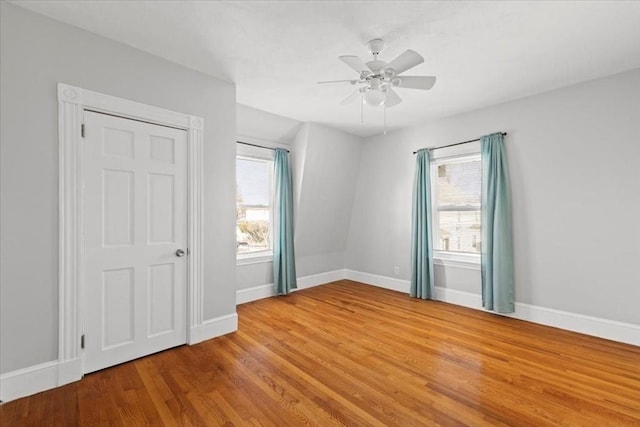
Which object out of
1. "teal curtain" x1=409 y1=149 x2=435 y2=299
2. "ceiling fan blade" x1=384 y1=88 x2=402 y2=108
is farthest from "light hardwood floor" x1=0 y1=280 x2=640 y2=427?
"ceiling fan blade" x1=384 y1=88 x2=402 y2=108

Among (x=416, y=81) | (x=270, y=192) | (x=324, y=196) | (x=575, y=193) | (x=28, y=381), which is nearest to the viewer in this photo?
(x=28, y=381)

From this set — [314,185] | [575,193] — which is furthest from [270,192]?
[575,193]

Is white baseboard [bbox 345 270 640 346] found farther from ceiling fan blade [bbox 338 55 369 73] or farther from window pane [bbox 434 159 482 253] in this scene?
ceiling fan blade [bbox 338 55 369 73]

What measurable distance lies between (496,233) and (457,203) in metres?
0.82

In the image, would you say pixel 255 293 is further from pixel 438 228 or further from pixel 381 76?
pixel 381 76

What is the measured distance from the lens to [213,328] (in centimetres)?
309

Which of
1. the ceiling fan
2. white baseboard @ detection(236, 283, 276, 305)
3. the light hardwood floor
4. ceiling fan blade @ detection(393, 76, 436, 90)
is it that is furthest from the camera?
white baseboard @ detection(236, 283, 276, 305)

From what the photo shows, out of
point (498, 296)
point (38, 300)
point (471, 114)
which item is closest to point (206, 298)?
point (38, 300)

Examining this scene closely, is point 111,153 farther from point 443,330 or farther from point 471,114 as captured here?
point 471,114

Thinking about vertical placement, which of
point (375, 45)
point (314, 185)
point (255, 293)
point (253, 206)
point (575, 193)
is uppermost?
point (375, 45)

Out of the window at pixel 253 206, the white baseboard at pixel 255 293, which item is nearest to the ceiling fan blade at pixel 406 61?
the window at pixel 253 206

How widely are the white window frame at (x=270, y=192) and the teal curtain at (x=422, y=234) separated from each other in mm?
2278

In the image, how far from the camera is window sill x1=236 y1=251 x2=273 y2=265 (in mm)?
4395

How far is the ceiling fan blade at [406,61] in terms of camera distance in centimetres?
206
